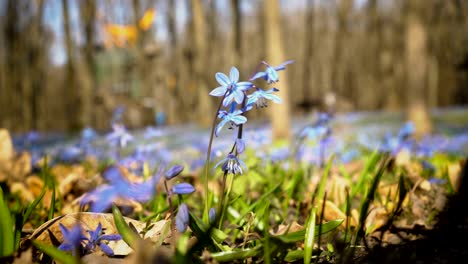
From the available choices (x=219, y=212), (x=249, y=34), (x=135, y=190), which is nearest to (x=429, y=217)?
(x=219, y=212)

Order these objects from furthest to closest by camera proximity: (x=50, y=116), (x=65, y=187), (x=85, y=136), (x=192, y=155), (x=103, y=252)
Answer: (x=50, y=116) < (x=192, y=155) < (x=85, y=136) < (x=65, y=187) < (x=103, y=252)

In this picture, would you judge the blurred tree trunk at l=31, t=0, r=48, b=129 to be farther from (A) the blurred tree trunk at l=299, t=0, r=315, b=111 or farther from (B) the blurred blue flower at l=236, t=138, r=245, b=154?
(B) the blurred blue flower at l=236, t=138, r=245, b=154

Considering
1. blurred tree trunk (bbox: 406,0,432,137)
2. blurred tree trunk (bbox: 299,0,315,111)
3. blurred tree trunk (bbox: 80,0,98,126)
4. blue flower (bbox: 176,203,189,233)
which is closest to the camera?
blue flower (bbox: 176,203,189,233)

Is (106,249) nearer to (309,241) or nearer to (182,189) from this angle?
(182,189)

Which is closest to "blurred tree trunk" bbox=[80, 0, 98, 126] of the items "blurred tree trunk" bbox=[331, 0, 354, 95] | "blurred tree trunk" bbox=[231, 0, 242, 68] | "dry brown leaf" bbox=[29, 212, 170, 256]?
"blurred tree trunk" bbox=[231, 0, 242, 68]

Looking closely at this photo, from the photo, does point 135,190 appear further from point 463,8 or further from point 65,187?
point 463,8

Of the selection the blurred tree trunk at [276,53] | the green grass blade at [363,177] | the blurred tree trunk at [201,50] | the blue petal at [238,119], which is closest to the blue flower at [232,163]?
the blue petal at [238,119]
